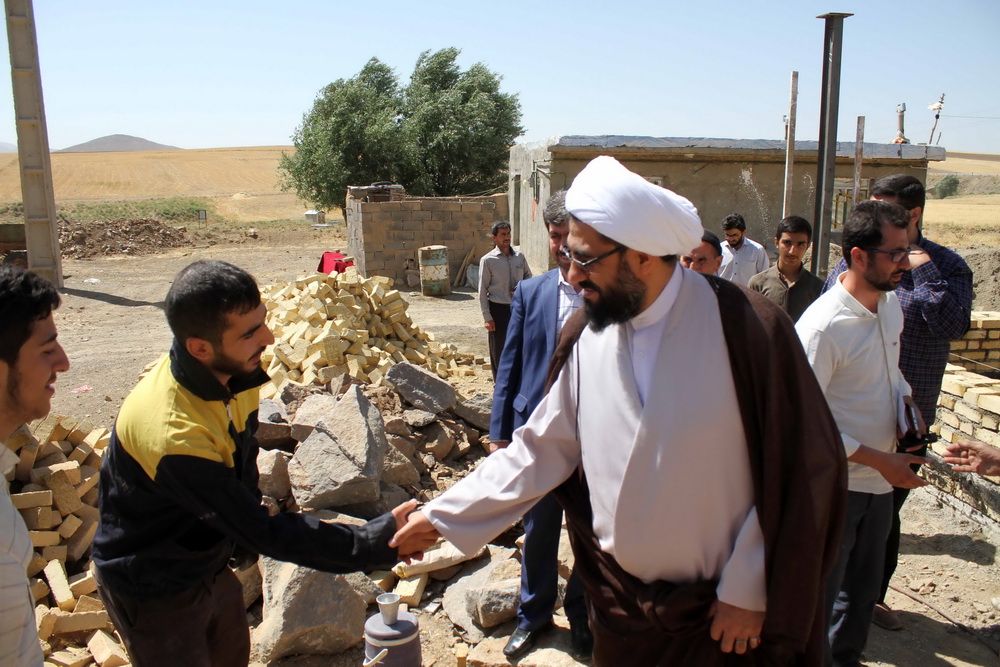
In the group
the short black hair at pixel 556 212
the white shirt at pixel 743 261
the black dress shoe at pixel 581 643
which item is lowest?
the black dress shoe at pixel 581 643

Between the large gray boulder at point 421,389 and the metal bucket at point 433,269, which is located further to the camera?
the metal bucket at point 433,269

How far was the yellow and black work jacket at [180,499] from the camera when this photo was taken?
6.70 ft

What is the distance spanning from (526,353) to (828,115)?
16.1 feet

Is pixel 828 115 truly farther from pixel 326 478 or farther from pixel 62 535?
pixel 62 535

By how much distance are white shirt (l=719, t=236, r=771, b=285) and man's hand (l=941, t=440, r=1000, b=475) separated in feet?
12.8

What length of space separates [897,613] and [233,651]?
3.51 metres

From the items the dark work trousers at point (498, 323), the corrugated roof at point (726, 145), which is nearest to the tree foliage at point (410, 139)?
the corrugated roof at point (726, 145)

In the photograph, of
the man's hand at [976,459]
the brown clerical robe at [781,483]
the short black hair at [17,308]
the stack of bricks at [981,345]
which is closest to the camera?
the short black hair at [17,308]

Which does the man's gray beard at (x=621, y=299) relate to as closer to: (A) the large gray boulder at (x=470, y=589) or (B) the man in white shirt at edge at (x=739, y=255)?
(A) the large gray boulder at (x=470, y=589)

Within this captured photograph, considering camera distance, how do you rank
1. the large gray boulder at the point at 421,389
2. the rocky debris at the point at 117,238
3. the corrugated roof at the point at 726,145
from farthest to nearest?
the rocky debris at the point at 117,238
the corrugated roof at the point at 726,145
the large gray boulder at the point at 421,389

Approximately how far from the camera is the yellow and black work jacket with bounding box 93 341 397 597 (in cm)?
204

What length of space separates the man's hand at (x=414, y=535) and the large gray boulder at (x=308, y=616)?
139 centimetres

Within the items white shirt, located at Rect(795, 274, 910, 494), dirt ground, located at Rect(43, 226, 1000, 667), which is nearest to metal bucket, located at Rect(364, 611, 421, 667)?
dirt ground, located at Rect(43, 226, 1000, 667)

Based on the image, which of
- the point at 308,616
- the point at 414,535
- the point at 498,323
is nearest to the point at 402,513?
the point at 414,535
